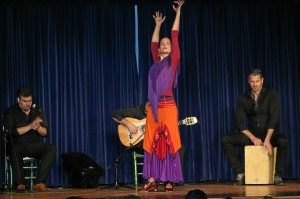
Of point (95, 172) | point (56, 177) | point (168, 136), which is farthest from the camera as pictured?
point (56, 177)

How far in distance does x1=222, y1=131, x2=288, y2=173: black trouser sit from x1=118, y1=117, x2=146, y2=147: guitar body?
3.38 ft

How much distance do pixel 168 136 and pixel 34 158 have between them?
2139 millimetres

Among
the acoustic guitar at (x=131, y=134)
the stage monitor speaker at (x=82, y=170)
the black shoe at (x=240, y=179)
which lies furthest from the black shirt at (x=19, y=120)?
the black shoe at (x=240, y=179)

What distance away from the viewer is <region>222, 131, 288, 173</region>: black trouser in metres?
8.37

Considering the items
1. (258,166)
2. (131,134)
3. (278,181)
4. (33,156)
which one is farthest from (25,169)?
(278,181)

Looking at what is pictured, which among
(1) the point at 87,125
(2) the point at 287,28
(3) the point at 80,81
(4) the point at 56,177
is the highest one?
(2) the point at 287,28

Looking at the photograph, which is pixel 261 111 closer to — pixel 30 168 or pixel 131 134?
pixel 131 134

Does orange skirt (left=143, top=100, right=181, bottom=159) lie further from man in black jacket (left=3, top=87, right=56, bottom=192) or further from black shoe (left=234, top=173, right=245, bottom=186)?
man in black jacket (left=3, top=87, right=56, bottom=192)

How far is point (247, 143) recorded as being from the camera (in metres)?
8.55

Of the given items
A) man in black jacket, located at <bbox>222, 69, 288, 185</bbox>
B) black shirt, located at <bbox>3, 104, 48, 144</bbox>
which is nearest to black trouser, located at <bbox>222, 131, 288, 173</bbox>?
man in black jacket, located at <bbox>222, 69, 288, 185</bbox>

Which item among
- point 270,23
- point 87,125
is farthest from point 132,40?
point 270,23

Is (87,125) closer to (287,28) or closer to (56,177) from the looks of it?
(56,177)

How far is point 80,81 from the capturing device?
370 inches

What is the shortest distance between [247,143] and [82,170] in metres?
2.01
